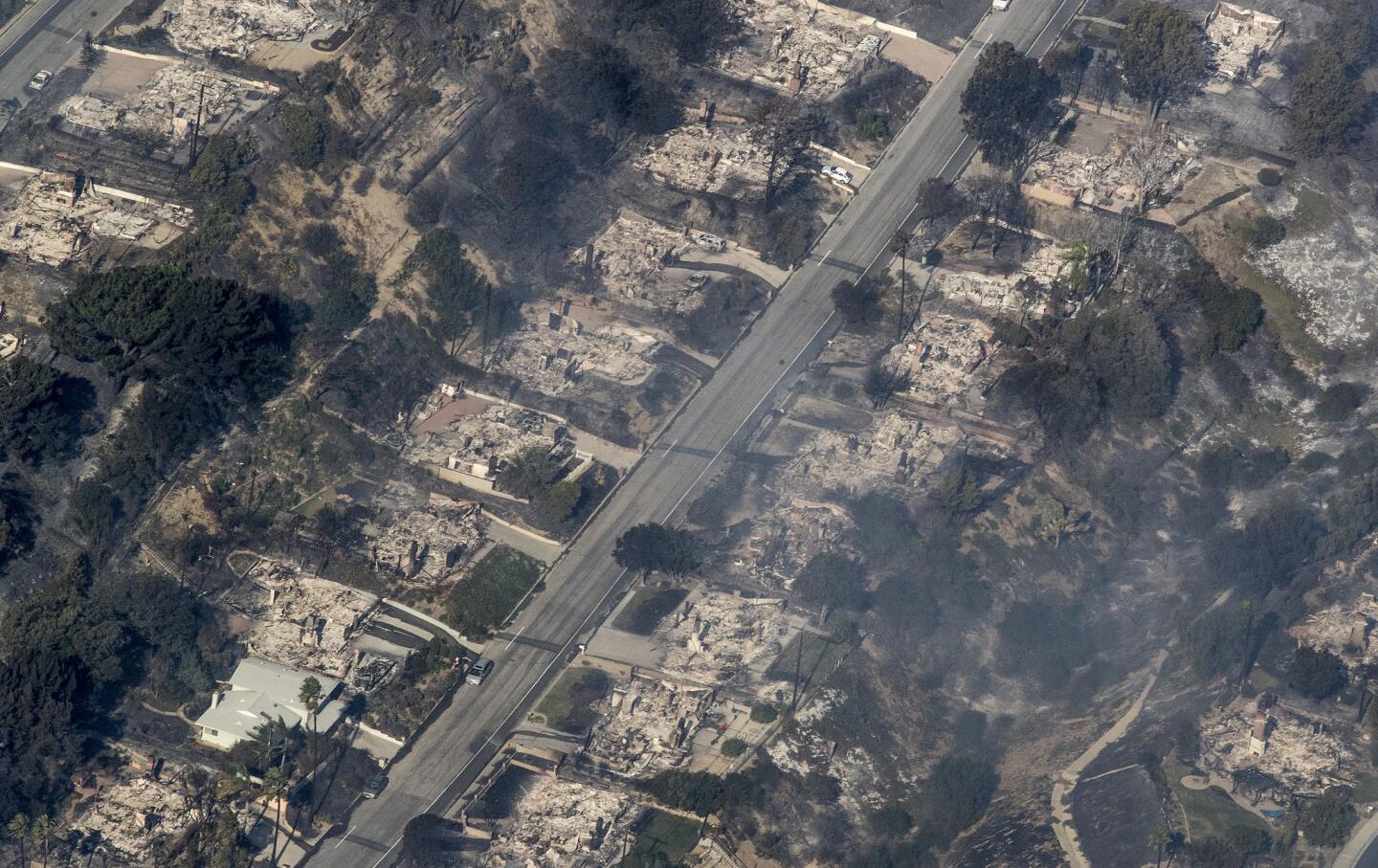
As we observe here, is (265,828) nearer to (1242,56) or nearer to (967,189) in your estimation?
(967,189)

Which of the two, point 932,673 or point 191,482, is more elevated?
point 191,482

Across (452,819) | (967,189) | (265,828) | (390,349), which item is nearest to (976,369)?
(967,189)

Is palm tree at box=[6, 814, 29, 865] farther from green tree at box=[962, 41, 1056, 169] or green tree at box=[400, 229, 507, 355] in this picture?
green tree at box=[962, 41, 1056, 169]

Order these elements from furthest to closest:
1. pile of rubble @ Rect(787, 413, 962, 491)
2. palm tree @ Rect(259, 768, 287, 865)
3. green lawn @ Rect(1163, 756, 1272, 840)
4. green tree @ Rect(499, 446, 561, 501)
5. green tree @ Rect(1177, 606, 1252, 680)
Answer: pile of rubble @ Rect(787, 413, 962, 491) → green tree @ Rect(499, 446, 561, 501) → green tree @ Rect(1177, 606, 1252, 680) → green lawn @ Rect(1163, 756, 1272, 840) → palm tree @ Rect(259, 768, 287, 865)

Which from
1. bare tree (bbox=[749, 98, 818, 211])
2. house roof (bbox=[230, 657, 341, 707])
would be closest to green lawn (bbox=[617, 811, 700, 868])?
house roof (bbox=[230, 657, 341, 707])

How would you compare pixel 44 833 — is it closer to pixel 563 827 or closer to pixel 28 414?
pixel 28 414

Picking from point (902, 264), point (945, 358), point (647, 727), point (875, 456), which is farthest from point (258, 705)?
point (902, 264)
